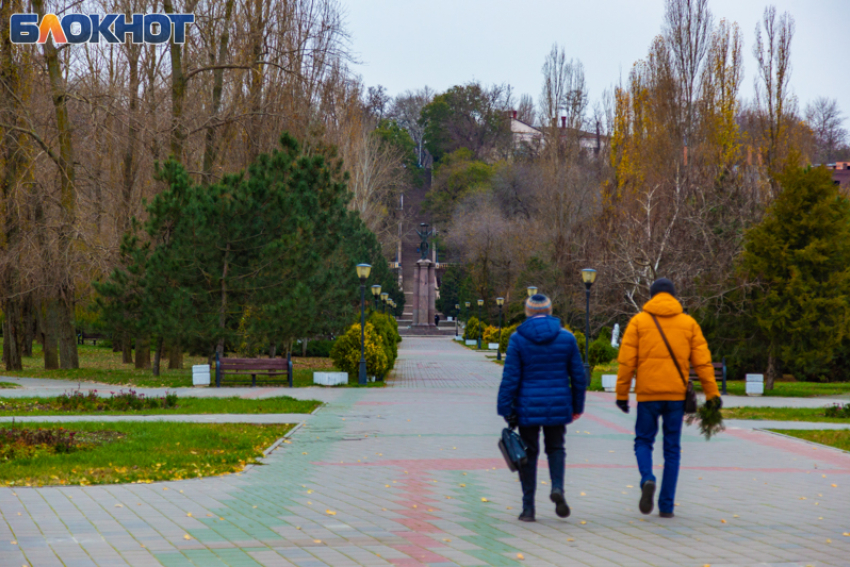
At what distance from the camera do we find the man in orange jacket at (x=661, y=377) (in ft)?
21.0

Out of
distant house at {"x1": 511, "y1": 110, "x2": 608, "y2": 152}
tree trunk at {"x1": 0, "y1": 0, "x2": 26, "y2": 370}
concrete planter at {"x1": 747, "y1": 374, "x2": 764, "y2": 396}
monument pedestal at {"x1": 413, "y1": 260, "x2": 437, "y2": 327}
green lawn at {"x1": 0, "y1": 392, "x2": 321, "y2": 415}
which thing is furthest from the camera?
monument pedestal at {"x1": 413, "y1": 260, "x2": 437, "y2": 327}

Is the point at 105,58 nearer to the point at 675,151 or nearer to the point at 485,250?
the point at 675,151

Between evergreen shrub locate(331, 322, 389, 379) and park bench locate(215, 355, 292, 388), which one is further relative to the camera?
evergreen shrub locate(331, 322, 389, 379)

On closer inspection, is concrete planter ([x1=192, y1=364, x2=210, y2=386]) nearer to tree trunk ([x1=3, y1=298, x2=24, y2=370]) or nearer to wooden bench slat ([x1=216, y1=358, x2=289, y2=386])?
wooden bench slat ([x1=216, y1=358, x2=289, y2=386])

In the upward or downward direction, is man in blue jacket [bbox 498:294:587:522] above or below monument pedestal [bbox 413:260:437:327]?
below

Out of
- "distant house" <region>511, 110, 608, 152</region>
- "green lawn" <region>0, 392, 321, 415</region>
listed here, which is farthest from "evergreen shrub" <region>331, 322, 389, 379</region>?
"distant house" <region>511, 110, 608, 152</region>

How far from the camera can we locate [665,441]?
21.2 ft

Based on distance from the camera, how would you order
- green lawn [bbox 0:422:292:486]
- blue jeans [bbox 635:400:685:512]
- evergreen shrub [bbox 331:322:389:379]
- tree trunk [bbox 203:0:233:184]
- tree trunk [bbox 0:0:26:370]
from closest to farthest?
1. blue jeans [bbox 635:400:685:512]
2. green lawn [bbox 0:422:292:486]
3. evergreen shrub [bbox 331:322:389:379]
4. tree trunk [bbox 0:0:26:370]
5. tree trunk [bbox 203:0:233:184]

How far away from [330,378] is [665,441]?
1608 cm

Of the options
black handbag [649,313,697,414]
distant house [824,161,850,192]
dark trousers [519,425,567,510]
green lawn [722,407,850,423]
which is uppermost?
distant house [824,161,850,192]

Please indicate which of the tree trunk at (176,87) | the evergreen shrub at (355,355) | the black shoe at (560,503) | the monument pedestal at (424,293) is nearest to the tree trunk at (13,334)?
the tree trunk at (176,87)

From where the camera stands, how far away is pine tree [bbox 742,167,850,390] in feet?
67.6

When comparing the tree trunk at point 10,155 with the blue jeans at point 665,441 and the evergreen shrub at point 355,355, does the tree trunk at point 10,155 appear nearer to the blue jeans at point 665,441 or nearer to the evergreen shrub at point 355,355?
the evergreen shrub at point 355,355

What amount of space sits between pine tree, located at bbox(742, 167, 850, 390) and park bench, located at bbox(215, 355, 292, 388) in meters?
11.5
